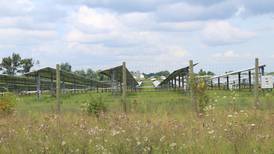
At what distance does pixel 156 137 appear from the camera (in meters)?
7.45

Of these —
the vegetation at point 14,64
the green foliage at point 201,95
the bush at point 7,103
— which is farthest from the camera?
the vegetation at point 14,64

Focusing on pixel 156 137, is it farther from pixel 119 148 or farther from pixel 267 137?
pixel 267 137

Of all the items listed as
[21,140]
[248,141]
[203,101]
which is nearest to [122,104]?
[203,101]

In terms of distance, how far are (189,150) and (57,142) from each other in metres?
1.90

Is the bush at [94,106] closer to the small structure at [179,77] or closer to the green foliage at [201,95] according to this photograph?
the green foliage at [201,95]

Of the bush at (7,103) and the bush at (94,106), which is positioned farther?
the bush at (7,103)

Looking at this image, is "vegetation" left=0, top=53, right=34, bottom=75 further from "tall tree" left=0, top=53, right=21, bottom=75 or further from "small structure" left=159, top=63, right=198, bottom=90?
"small structure" left=159, top=63, right=198, bottom=90

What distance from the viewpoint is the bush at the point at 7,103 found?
48.7 feet

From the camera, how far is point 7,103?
1512 centimetres

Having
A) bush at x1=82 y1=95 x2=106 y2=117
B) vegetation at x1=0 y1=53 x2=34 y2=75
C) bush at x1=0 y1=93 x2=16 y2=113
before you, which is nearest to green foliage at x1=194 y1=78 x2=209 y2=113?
bush at x1=82 y1=95 x2=106 y2=117

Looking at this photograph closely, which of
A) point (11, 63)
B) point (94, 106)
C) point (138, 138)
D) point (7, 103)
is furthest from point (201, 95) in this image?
point (11, 63)

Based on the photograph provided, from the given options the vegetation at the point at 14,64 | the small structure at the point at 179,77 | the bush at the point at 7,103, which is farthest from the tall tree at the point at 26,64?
the bush at the point at 7,103

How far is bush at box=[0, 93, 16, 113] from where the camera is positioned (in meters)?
14.9

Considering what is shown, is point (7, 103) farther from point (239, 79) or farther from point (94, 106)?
point (239, 79)
